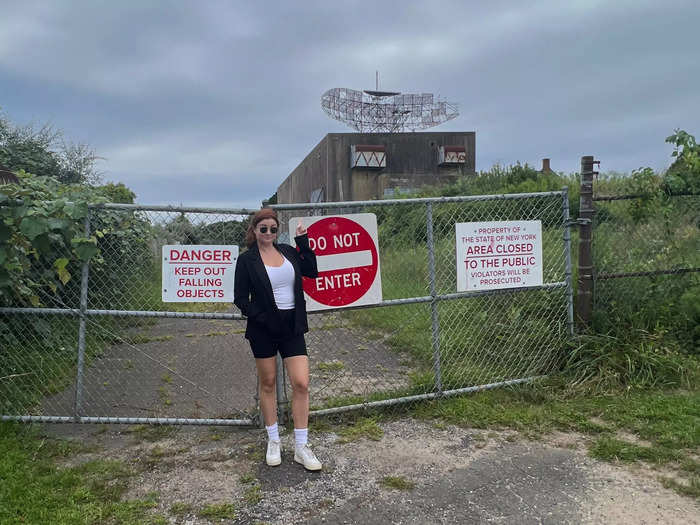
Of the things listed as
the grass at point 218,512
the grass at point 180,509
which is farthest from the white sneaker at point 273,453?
the grass at point 180,509

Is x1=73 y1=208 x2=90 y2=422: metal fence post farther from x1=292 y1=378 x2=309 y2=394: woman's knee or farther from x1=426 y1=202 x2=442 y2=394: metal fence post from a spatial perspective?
x1=426 y1=202 x2=442 y2=394: metal fence post

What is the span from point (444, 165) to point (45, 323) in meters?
25.2

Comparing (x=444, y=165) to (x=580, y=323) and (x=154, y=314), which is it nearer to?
(x=580, y=323)

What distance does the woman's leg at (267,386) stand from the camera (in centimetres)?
356

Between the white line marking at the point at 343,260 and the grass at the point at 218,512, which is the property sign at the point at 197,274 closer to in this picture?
the white line marking at the point at 343,260

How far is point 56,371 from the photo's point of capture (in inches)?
213

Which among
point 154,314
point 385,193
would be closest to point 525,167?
point 385,193

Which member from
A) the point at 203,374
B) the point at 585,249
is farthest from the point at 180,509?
the point at 585,249

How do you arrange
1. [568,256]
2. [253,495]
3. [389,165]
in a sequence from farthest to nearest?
[389,165] < [568,256] < [253,495]

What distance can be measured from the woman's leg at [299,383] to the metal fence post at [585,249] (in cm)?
303

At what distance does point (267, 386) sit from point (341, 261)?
119 cm

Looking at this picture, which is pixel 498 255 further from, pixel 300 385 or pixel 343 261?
pixel 300 385

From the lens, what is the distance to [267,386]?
3.61 meters

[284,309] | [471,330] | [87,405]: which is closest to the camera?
[284,309]
